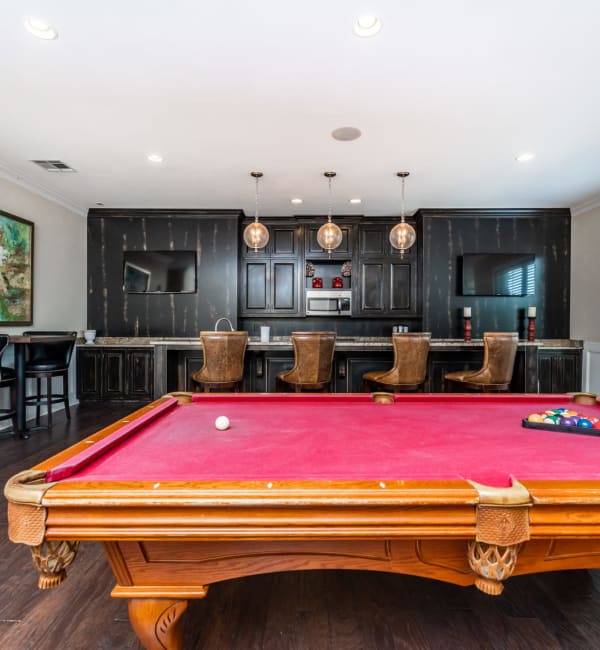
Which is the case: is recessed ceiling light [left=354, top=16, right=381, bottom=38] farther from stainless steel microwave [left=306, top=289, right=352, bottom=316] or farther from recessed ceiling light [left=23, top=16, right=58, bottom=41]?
stainless steel microwave [left=306, top=289, right=352, bottom=316]

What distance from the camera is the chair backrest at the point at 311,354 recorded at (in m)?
3.50

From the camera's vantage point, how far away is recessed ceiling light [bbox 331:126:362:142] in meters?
3.28

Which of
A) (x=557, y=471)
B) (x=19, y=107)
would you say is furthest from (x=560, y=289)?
(x=19, y=107)

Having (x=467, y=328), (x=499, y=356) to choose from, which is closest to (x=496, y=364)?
(x=499, y=356)

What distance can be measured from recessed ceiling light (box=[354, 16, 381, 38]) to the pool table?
7.16 feet

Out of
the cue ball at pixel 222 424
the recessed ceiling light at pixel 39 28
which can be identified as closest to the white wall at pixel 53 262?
the recessed ceiling light at pixel 39 28

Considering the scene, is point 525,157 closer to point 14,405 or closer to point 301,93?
point 301,93

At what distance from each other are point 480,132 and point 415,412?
2.81 m

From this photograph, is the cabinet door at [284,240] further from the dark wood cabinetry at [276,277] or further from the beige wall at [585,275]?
the beige wall at [585,275]

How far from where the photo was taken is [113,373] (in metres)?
5.50

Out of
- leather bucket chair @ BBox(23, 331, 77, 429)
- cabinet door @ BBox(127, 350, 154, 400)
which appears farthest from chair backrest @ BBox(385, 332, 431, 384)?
cabinet door @ BBox(127, 350, 154, 400)

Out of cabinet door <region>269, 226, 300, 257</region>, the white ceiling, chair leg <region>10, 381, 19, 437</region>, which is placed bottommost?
chair leg <region>10, 381, 19, 437</region>

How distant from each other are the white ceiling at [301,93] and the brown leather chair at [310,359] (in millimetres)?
1791

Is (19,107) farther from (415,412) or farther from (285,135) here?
(415,412)
